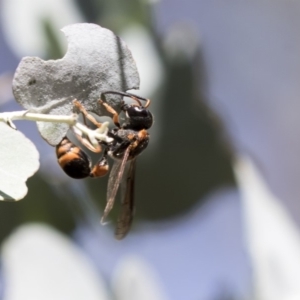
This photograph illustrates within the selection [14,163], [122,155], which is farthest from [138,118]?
[14,163]

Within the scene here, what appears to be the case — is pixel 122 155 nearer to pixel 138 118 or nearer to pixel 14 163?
pixel 138 118

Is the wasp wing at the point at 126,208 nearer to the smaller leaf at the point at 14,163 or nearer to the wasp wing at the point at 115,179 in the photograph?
the wasp wing at the point at 115,179

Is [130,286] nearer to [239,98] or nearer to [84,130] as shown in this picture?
[84,130]

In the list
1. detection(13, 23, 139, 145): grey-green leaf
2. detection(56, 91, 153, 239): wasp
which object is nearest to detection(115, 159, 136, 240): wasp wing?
detection(56, 91, 153, 239): wasp

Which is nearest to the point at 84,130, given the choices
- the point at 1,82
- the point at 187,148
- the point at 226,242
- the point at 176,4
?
the point at 1,82

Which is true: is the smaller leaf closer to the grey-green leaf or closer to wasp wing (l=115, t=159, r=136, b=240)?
the grey-green leaf

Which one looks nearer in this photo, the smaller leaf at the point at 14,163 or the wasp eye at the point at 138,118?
the smaller leaf at the point at 14,163

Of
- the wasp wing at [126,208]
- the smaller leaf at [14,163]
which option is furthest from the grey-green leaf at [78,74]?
the wasp wing at [126,208]
